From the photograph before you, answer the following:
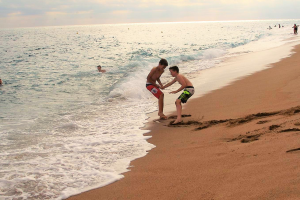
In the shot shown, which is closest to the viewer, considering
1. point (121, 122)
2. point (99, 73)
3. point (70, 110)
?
point (121, 122)

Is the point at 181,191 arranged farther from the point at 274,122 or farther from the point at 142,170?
the point at 274,122

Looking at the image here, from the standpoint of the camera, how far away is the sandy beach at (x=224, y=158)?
286cm

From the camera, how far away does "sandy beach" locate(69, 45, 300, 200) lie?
9.39 ft

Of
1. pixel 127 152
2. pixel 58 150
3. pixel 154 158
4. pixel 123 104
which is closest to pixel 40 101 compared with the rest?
pixel 123 104

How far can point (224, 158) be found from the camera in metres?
3.76

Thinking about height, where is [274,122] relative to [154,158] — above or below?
above

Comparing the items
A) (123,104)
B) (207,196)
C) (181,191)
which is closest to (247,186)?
(207,196)

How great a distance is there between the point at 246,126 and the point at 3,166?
4071 millimetres

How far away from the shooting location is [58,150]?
5.15 metres

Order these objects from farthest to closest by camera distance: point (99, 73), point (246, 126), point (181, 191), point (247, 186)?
point (99, 73)
point (246, 126)
point (181, 191)
point (247, 186)

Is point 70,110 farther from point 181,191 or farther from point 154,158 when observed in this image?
point 181,191

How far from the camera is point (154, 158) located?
4395 mm

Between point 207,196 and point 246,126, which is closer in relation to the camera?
point 207,196

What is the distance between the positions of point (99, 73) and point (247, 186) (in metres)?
16.1
